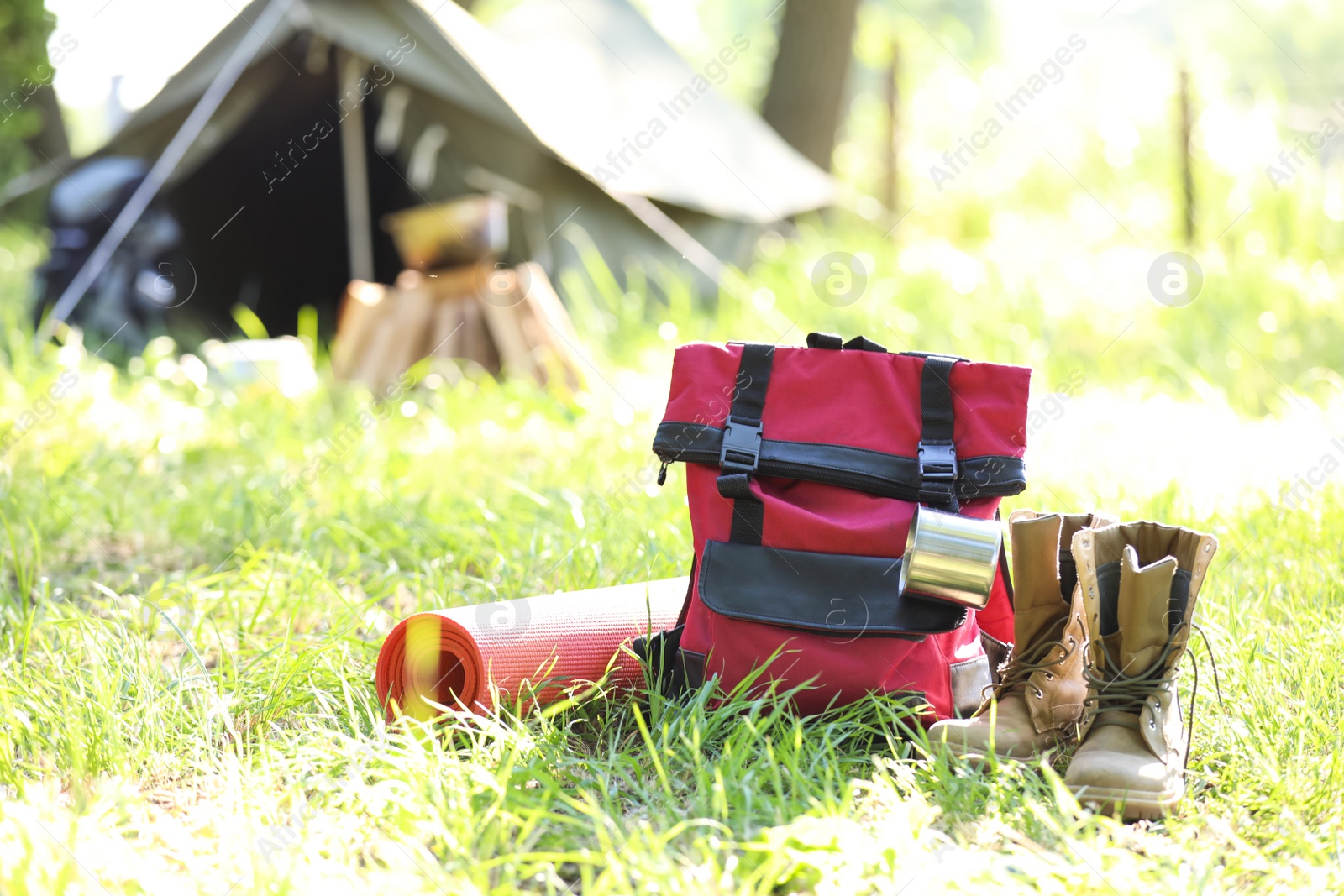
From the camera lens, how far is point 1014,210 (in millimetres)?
10508

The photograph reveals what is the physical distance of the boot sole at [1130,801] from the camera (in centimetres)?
158

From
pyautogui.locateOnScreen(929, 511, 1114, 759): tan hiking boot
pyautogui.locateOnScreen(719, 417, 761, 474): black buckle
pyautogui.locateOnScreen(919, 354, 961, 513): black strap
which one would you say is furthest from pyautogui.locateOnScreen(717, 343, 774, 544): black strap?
pyautogui.locateOnScreen(929, 511, 1114, 759): tan hiking boot

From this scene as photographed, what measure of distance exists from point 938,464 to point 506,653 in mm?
812

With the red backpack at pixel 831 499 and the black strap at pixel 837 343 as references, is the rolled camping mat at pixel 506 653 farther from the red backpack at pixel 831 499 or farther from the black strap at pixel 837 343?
the black strap at pixel 837 343

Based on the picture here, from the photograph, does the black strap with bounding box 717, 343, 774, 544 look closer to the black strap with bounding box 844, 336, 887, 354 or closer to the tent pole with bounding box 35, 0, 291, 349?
the black strap with bounding box 844, 336, 887, 354

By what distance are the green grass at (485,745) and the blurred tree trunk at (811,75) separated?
532 cm

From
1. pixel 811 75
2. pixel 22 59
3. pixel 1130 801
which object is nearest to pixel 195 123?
pixel 811 75

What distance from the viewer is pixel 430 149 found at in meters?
5.70

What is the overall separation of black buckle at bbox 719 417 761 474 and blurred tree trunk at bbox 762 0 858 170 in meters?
6.65

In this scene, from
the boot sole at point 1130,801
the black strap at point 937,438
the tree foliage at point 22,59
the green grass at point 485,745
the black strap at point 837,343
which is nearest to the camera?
the green grass at point 485,745

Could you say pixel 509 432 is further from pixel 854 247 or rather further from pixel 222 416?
pixel 854 247

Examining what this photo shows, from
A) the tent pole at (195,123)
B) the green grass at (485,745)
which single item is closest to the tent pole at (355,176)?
the tent pole at (195,123)

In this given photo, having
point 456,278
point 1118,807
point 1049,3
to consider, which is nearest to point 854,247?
point 456,278

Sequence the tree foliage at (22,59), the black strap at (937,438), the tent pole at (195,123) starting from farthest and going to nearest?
1. the tree foliage at (22,59)
2. the tent pole at (195,123)
3. the black strap at (937,438)
